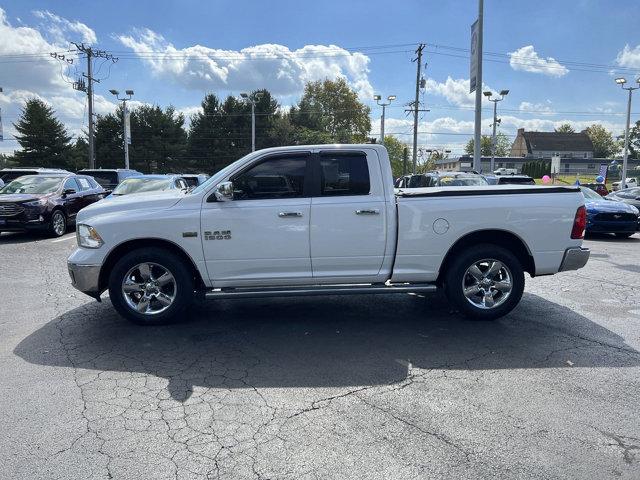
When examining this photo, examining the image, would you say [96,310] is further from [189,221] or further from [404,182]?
[404,182]

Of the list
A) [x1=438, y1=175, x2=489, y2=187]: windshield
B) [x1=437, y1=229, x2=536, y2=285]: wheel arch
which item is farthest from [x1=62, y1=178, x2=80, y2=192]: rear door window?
[x1=437, y1=229, x2=536, y2=285]: wheel arch

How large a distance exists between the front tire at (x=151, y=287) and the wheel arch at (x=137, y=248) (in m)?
0.08

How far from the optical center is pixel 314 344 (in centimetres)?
486

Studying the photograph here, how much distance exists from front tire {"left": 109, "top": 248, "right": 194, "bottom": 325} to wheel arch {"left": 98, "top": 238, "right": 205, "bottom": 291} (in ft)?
Result: 0.26

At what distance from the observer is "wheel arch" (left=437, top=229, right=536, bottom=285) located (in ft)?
18.0

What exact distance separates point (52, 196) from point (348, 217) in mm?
11011

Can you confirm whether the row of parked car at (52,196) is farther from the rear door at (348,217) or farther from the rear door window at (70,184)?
the rear door at (348,217)

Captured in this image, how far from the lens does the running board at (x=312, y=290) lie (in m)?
5.15

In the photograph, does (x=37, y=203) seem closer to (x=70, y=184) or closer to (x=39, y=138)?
(x=70, y=184)

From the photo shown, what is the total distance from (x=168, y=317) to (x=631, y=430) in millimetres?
4401

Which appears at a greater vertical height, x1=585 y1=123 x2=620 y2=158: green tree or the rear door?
x1=585 y1=123 x2=620 y2=158: green tree

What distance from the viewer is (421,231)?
5320mm

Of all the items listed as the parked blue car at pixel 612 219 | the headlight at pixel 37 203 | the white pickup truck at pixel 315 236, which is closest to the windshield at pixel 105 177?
the headlight at pixel 37 203

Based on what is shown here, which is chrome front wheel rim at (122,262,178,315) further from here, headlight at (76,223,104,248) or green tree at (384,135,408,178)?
green tree at (384,135,408,178)
